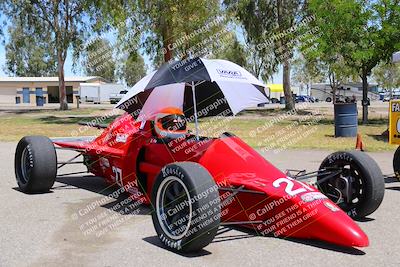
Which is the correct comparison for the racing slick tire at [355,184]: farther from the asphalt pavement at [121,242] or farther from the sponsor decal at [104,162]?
the sponsor decal at [104,162]

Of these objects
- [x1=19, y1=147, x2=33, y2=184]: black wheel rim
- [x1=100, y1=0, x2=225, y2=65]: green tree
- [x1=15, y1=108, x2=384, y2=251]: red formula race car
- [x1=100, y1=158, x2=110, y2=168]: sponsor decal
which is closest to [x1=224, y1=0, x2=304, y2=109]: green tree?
[x1=100, y1=0, x2=225, y2=65]: green tree

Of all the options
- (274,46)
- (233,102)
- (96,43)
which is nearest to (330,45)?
(274,46)

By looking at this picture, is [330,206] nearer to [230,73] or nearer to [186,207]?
[186,207]

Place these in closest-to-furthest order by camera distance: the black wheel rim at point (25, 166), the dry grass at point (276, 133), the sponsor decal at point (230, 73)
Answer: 1. the sponsor decal at point (230, 73)
2. the black wheel rim at point (25, 166)
3. the dry grass at point (276, 133)

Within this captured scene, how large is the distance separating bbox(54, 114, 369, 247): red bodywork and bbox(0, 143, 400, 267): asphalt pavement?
0.18 meters

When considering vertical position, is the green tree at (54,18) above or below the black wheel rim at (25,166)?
above

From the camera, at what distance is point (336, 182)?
653 centimetres

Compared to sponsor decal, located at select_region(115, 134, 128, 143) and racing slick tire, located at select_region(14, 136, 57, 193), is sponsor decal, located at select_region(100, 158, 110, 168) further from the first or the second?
racing slick tire, located at select_region(14, 136, 57, 193)

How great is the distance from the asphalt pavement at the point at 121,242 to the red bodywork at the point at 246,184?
185 mm

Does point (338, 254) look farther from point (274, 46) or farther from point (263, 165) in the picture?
point (274, 46)

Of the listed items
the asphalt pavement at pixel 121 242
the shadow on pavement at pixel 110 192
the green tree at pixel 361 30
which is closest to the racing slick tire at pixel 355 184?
the asphalt pavement at pixel 121 242

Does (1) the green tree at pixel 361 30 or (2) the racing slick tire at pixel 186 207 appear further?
(1) the green tree at pixel 361 30

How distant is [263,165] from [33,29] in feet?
113

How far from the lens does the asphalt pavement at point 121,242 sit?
4.81 meters
